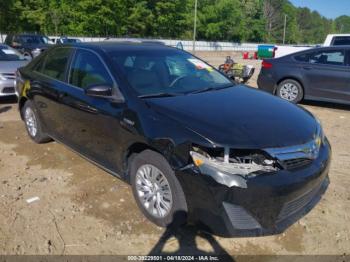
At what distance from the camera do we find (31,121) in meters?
5.62

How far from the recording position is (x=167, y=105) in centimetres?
334

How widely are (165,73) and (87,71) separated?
89cm

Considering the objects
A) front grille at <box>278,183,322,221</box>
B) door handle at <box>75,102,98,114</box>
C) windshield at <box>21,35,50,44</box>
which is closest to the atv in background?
door handle at <box>75,102,98,114</box>

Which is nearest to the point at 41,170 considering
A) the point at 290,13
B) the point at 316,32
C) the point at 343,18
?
the point at 290,13

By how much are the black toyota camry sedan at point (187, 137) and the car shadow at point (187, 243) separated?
0.16 metres

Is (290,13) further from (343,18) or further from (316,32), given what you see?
(343,18)

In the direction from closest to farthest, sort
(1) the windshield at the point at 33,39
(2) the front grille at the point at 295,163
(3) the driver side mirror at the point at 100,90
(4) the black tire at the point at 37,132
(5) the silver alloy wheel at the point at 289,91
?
(2) the front grille at the point at 295,163 < (3) the driver side mirror at the point at 100,90 < (4) the black tire at the point at 37,132 < (5) the silver alloy wheel at the point at 289,91 < (1) the windshield at the point at 33,39

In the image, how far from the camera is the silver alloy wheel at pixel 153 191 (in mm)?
3176

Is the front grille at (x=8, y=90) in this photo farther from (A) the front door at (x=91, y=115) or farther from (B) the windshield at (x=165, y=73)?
(B) the windshield at (x=165, y=73)

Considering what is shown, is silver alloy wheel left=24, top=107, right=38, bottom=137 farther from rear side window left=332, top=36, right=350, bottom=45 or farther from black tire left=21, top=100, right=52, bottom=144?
rear side window left=332, top=36, right=350, bottom=45

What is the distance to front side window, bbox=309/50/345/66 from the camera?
7.93 m

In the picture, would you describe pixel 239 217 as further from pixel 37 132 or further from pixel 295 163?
pixel 37 132

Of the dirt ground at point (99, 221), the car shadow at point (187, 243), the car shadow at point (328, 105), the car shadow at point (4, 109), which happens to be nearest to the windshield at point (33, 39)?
the car shadow at point (4, 109)

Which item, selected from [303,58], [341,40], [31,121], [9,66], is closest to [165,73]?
[31,121]
